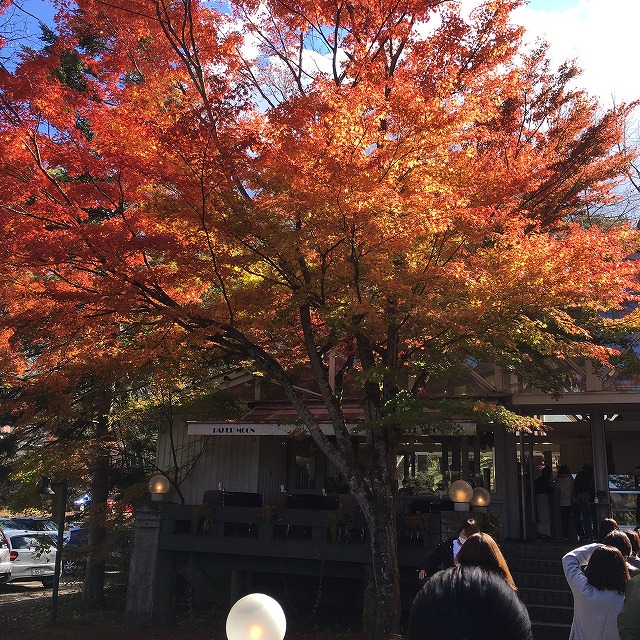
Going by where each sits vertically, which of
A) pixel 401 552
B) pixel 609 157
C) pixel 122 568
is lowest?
pixel 122 568

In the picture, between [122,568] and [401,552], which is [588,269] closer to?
[401,552]

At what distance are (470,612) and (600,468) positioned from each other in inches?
464

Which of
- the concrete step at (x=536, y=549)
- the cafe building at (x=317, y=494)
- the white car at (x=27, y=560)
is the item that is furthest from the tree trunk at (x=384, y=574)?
the white car at (x=27, y=560)

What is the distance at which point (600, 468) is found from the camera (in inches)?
503

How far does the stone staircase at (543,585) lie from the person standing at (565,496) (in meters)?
1.22

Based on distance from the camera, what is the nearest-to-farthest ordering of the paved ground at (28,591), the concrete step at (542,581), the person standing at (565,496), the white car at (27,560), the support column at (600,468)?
the concrete step at (542,581) < the support column at (600,468) < the person standing at (565,496) < the paved ground at (28,591) < the white car at (27,560)

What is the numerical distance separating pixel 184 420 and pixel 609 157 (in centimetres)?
1100

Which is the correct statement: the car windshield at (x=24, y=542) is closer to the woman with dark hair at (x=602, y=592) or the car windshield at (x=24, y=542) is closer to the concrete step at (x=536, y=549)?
the concrete step at (x=536, y=549)

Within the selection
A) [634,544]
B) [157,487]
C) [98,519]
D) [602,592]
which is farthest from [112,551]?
[602,592]

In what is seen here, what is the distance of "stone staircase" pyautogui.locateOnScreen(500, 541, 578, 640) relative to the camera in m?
9.29

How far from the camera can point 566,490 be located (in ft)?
42.1

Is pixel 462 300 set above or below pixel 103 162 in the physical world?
below

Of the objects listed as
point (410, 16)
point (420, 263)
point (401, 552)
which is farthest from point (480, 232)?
point (401, 552)

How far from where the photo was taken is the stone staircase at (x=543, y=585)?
9289 mm
